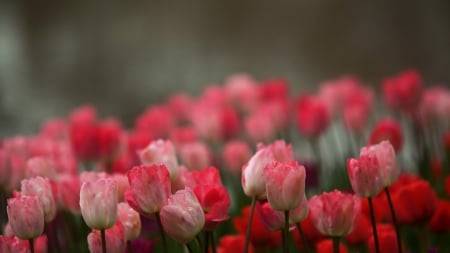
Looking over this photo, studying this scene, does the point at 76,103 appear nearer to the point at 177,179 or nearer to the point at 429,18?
the point at 429,18

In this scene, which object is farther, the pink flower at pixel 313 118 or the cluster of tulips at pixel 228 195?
the pink flower at pixel 313 118

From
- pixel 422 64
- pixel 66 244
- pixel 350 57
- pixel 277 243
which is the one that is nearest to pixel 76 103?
pixel 350 57

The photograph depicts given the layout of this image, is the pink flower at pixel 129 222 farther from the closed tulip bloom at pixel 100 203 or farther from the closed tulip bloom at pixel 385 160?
the closed tulip bloom at pixel 385 160

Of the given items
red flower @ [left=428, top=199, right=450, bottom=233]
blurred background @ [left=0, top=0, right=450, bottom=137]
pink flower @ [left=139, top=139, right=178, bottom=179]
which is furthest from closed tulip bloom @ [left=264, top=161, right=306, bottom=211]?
blurred background @ [left=0, top=0, right=450, bottom=137]

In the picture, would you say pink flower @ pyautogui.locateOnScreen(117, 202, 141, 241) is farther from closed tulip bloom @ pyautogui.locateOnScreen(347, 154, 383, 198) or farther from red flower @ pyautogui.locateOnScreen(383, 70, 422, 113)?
red flower @ pyautogui.locateOnScreen(383, 70, 422, 113)

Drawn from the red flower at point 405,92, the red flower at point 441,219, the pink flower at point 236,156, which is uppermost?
the red flower at point 405,92

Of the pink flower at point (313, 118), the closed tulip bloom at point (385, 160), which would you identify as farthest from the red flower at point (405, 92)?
the closed tulip bloom at point (385, 160)

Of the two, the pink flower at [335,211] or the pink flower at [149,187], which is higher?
the pink flower at [149,187]

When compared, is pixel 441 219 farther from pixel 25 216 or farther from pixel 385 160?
pixel 25 216
